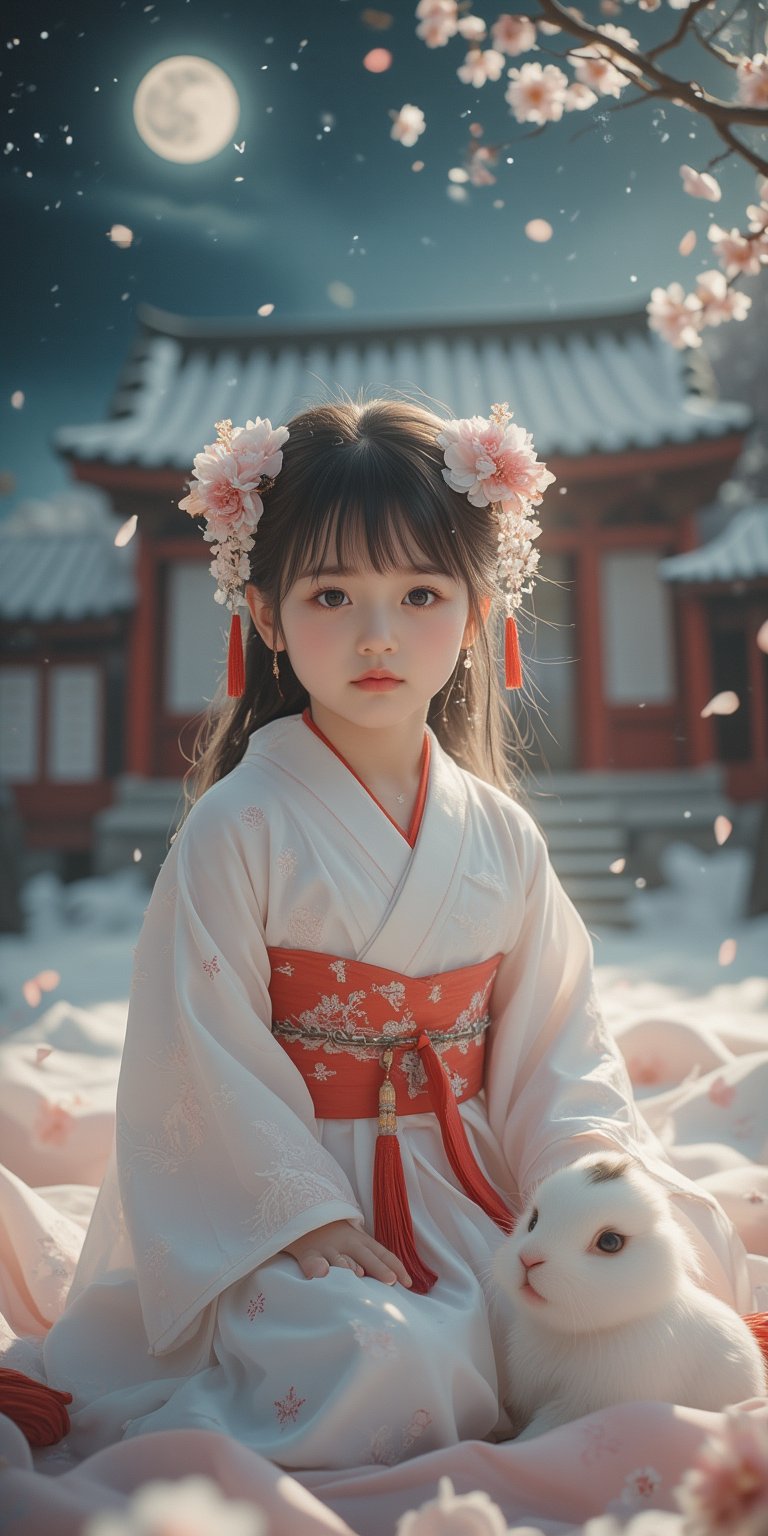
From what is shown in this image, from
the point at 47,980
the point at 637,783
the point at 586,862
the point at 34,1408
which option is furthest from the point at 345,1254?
the point at 637,783

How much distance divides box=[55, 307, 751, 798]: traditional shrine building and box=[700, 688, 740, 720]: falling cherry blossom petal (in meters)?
0.09

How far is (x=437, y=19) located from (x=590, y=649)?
7.11 metres

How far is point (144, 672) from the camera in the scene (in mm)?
9773

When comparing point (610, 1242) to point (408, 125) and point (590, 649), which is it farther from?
point (590, 649)

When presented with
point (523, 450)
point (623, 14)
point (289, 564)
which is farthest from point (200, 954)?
point (623, 14)

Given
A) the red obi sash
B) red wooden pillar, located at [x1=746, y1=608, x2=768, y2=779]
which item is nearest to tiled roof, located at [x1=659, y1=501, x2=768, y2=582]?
red wooden pillar, located at [x1=746, y1=608, x2=768, y2=779]

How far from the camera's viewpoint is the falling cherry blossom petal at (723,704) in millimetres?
9812

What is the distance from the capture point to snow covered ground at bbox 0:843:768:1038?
5.44 meters

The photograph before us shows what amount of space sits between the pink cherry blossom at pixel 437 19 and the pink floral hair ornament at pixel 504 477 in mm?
1278

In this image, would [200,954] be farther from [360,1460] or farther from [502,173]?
[502,173]

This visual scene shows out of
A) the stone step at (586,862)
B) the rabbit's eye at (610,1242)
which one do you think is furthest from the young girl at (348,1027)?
the stone step at (586,862)

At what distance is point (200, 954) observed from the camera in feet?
5.79

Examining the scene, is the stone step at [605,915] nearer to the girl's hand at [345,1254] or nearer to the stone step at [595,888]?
the stone step at [595,888]

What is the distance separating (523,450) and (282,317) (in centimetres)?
964
